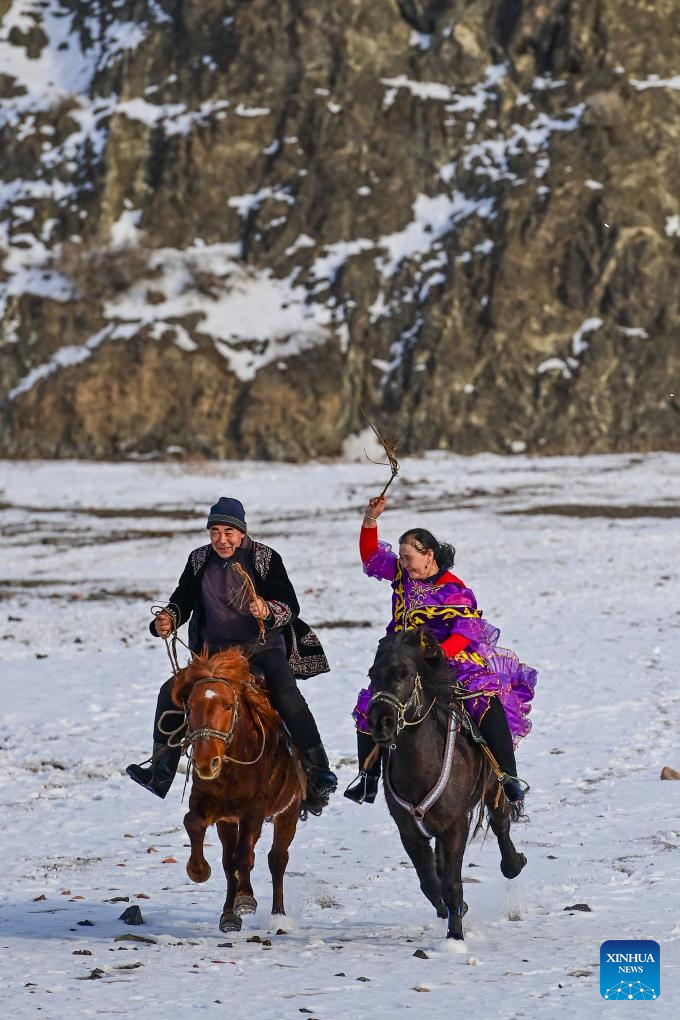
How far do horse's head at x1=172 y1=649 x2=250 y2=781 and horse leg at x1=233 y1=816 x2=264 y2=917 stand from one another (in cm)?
59

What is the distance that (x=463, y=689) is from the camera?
8070mm

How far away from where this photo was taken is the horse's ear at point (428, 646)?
7582 mm

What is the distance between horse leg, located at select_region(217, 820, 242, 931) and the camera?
24.8ft

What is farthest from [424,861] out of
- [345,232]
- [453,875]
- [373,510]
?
[345,232]

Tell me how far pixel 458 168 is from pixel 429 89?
622cm

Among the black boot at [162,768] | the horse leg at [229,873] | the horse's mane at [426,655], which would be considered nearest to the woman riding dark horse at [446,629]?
the horse's mane at [426,655]

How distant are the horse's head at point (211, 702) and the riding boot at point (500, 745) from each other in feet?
5.40

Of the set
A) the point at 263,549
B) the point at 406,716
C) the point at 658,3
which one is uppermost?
the point at 658,3

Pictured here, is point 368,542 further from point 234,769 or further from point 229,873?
point 229,873

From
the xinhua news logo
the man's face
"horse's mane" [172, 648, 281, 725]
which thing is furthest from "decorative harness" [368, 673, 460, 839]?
the man's face

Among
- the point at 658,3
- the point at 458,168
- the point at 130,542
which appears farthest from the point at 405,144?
the point at 130,542

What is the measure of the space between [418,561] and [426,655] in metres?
0.78

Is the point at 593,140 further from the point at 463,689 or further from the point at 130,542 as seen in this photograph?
the point at 463,689

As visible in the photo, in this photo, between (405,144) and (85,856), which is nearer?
(85,856)
